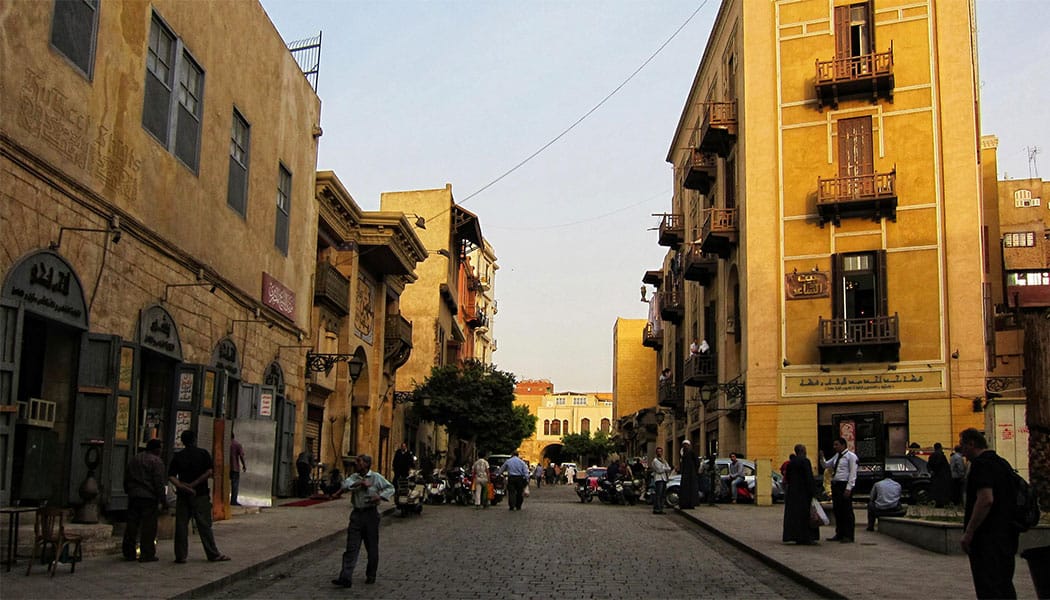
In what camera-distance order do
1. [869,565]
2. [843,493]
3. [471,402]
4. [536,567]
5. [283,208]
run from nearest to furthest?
1. [869,565]
2. [536,567]
3. [843,493]
4. [283,208]
5. [471,402]

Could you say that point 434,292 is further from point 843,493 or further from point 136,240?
point 843,493

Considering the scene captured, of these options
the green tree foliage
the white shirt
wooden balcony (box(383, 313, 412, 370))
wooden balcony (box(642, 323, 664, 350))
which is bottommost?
the white shirt

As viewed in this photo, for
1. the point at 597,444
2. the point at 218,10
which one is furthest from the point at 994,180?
the point at 597,444

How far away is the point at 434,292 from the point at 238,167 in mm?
31129

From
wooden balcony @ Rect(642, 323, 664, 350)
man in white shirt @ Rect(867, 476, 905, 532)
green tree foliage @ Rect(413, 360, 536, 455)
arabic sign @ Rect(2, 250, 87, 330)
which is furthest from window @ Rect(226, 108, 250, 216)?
wooden balcony @ Rect(642, 323, 664, 350)

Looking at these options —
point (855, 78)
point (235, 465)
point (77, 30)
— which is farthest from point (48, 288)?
point (855, 78)

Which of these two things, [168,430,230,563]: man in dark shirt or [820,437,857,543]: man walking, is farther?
[820,437,857,543]: man walking

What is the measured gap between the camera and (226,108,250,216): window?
807 inches

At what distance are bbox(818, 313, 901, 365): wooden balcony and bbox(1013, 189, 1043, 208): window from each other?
19317 mm

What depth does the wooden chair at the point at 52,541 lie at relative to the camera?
10.6 metres

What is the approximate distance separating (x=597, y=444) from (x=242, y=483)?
273ft

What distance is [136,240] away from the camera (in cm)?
1544

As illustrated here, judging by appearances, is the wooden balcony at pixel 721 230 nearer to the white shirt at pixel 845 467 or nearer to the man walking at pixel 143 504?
the white shirt at pixel 845 467

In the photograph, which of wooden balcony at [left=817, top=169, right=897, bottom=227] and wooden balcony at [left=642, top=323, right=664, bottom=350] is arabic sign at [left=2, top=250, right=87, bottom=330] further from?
wooden balcony at [left=642, top=323, right=664, bottom=350]
